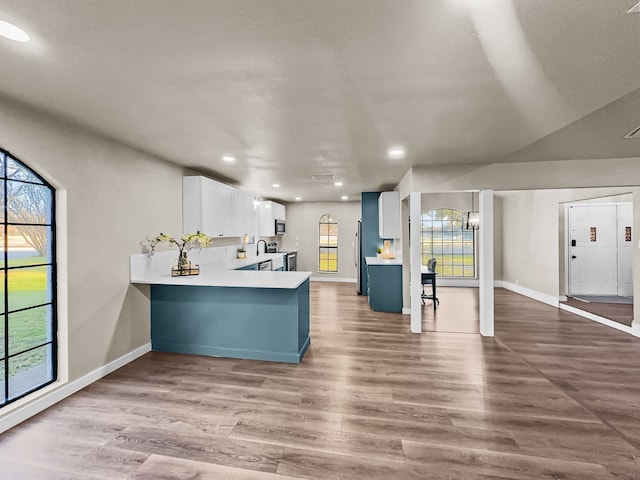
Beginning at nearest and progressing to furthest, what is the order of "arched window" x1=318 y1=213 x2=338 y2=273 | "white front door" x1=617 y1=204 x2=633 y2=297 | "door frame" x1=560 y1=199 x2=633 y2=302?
"door frame" x1=560 y1=199 x2=633 y2=302, "white front door" x1=617 y1=204 x2=633 y2=297, "arched window" x1=318 y1=213 x2=338 y2=273

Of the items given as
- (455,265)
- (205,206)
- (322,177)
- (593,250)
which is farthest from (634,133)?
(455,265)

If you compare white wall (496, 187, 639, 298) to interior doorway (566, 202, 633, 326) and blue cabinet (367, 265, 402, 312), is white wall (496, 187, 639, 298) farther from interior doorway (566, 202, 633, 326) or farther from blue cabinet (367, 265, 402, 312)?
blue cabinet (367, 265, 402, 312)

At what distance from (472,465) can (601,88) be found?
8.40ft

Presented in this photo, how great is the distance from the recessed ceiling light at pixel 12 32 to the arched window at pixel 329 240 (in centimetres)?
737

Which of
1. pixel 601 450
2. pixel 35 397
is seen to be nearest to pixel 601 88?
pixel 601 450

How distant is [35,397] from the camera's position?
2.34 m

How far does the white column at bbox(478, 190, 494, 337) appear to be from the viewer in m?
4.05

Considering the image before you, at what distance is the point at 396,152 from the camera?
3.52 metres

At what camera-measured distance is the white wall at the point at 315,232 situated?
853cm

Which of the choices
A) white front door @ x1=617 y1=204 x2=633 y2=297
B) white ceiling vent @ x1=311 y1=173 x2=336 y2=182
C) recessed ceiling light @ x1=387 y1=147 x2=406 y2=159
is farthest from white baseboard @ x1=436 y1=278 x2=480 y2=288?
recessed ceiling light @ x1=387 y1=147 x2=406 y2=159

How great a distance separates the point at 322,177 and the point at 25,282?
152 inches

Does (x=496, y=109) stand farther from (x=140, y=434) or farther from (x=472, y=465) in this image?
(x=140, y=434)

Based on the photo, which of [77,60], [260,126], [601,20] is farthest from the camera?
[260,126]

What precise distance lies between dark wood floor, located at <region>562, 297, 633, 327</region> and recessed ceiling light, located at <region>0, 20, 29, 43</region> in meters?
6.90
